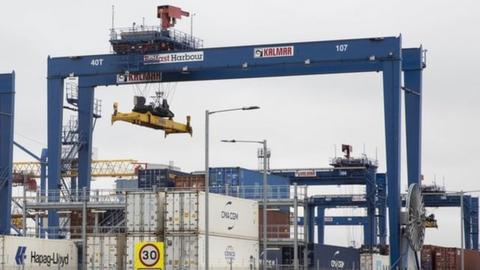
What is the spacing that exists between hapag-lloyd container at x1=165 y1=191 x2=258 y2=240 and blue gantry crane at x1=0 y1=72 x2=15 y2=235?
16273 mm

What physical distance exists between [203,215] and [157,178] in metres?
34.1

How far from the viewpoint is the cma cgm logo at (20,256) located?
211 ft

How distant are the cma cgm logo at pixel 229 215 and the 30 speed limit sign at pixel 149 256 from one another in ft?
37.9

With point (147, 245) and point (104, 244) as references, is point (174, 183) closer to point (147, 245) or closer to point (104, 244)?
point (104, 244)

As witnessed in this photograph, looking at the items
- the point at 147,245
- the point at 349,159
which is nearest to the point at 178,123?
the point at 147,245

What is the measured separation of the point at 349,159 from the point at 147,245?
247ft

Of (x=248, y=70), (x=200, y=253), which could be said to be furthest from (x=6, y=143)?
(x=200, y=253)

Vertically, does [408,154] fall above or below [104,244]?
above

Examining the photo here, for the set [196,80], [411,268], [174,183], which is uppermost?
[196,80]

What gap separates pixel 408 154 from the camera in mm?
82062

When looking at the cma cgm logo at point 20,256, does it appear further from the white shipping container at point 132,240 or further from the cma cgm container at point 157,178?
the cma cgm container at point 157,178

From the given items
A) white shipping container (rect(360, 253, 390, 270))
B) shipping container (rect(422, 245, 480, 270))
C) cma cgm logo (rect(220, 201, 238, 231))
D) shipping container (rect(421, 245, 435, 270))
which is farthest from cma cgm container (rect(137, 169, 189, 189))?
cma cgm logo (rect(220, 201, 238, 231))

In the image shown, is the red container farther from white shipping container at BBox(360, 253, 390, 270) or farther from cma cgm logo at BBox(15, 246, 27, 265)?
cma cgm logo at BBox(15, 246, 27, 265)

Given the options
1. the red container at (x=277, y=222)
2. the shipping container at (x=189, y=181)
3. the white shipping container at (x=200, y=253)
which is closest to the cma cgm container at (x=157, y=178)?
the shipping container at (x=189, y=181)
